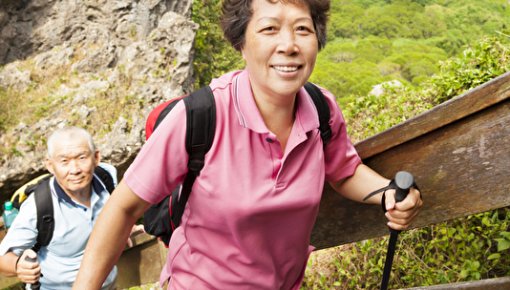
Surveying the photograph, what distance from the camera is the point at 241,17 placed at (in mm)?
1657

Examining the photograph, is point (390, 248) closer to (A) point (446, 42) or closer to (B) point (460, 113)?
(B) point (460, 113)

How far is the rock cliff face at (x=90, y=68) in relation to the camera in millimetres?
8570

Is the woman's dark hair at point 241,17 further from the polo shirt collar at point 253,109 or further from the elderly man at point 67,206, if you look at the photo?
the elderly man at point 67,206

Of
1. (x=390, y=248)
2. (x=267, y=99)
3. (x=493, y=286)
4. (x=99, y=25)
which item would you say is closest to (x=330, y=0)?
(x=267, y=99)

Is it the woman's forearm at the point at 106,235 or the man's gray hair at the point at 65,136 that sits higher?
the woman's forearm at the point at 106,235

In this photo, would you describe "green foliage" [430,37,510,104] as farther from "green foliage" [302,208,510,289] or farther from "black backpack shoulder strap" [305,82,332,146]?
"black backpack shoulder strap" [305,82,332,146]

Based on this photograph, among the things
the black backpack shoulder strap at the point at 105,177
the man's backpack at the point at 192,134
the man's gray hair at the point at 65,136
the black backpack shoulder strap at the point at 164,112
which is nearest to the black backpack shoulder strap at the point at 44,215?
the man's gray hair at the point at 65,136

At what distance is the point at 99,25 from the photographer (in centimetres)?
1077

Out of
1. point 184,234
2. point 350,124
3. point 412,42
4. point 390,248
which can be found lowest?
point 412,42

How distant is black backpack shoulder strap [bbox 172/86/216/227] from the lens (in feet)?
4.92

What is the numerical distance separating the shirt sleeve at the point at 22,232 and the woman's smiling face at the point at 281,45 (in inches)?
67.4

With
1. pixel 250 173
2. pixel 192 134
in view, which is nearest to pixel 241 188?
pixel 250 173

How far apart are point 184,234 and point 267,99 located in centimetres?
47

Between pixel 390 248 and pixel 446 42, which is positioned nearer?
pixel 390 248
